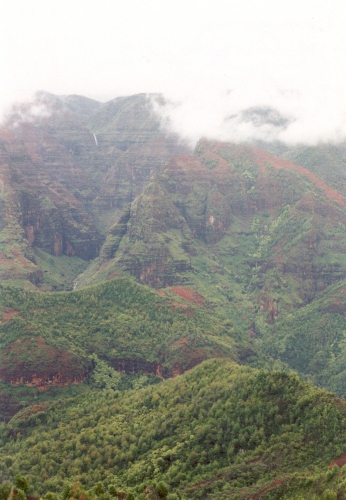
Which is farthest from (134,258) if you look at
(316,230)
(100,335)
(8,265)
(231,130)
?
(231,130)

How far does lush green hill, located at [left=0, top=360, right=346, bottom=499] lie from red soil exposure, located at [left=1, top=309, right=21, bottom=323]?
706 inches

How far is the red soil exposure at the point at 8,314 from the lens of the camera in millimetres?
85000

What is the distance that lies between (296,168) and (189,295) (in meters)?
56.3

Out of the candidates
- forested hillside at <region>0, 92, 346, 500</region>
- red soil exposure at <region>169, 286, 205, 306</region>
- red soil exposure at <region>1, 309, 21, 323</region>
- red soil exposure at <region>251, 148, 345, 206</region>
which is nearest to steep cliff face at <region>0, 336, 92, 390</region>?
forested hillside at <region>0, 92, 346, 500</region>

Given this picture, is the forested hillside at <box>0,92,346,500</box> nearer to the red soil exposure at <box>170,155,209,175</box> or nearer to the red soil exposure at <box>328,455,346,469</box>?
the red soil exposure at <box>328,455,346,469</box>

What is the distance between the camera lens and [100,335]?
90.1 metres

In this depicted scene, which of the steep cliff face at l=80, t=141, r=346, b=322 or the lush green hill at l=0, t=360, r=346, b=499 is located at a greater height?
the steep cliff face at l=80, t=141, r=346, b=322

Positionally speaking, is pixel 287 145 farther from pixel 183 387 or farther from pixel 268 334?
pixel 183 387

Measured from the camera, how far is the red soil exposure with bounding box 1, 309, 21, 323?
85000 millimetres

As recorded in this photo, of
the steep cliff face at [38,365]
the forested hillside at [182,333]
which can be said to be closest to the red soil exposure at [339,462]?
the forested hillside at [182,333]

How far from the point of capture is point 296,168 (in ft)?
528

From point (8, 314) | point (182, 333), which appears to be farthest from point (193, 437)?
point (8, 314)

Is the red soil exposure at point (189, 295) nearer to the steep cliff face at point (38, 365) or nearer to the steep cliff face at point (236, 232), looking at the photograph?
the steep cliff face at point (236, 232)

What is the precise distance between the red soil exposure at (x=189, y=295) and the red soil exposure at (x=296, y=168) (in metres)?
47.7
